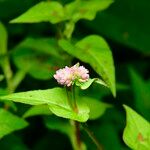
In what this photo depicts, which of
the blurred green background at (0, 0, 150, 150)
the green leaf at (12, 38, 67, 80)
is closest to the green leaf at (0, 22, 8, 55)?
the green leaf at (12, 38, 67, 80)

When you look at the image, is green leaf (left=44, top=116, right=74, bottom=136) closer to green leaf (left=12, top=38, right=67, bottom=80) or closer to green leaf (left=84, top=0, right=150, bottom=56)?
green leaf (left=12, top=38, right=67, bottom=80)

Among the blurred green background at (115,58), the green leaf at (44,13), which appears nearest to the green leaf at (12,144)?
the blurred green background at (115,58)

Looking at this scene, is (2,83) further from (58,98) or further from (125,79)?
(58,98)

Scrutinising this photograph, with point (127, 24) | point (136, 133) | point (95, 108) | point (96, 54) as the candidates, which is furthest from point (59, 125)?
point (127, 24)

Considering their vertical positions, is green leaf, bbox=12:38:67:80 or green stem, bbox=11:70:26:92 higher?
green leaf, bbox=12:38:67:80

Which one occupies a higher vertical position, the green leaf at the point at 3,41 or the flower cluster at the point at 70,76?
the flower cluster at the point at 70,76

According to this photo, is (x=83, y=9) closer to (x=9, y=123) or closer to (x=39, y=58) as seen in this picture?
(x=39, y=58)

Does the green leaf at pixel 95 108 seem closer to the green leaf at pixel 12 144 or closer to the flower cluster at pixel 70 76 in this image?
the green leaf at pixel 12 144
